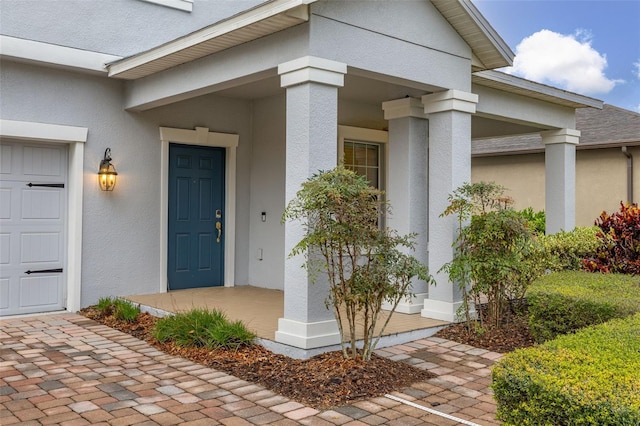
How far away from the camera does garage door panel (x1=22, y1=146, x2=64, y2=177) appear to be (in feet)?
23.4

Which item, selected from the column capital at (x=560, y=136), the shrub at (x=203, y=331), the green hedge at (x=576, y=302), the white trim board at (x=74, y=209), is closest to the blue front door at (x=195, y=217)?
the white trim board at (x=74, y=209)

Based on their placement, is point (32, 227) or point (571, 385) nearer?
point (571, 385)

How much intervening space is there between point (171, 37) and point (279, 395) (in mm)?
5949

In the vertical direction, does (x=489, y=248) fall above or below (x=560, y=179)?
below

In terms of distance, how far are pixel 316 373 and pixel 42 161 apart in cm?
481

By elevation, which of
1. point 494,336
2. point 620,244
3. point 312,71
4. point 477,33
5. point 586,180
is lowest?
point 494,336

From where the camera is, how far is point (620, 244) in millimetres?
7117

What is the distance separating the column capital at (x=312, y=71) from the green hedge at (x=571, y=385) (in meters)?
2.95

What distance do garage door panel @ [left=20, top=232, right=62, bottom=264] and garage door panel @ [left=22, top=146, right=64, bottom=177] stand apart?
0.78 m

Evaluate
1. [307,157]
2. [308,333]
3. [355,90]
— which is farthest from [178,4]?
[308,333]

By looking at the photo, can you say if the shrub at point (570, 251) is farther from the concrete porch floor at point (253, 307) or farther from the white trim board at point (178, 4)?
the white trim board at point (178, 4)

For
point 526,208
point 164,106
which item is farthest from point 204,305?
point 526,208

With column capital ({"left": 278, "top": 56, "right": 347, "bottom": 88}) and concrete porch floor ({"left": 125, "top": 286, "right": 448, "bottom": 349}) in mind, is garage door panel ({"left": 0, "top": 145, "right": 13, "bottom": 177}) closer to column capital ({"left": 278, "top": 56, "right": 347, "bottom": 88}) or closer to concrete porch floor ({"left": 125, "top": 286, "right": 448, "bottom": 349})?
concrete porch floor ({"left": 125, "top": 286, "right": 448, "bottom": 349})

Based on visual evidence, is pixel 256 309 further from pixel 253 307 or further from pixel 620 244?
pixel 620 244
